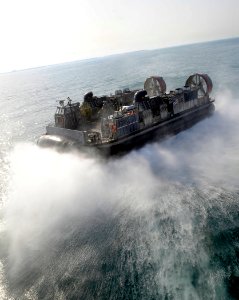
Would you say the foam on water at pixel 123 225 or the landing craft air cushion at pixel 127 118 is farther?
the landing craft air cushion at pixel 127 118

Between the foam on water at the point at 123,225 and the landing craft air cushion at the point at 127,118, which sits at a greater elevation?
the landing craft air cushion at the point at 127,118

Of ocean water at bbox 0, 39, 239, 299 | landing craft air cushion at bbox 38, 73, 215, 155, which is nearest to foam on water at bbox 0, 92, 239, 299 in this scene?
ocean water at bbox 0, 39, 239, 299

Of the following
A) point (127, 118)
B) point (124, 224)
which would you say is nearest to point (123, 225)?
point (124, 224)

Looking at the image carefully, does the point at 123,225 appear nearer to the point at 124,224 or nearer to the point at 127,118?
the point at 124,224

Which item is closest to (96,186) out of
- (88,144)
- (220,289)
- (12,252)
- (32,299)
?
(88,144)

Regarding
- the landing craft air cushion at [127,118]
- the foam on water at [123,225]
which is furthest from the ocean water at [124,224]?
the landing craft air cushion at [127,118]

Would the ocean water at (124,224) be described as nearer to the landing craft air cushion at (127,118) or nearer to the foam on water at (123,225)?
the foam on water at (123,225)

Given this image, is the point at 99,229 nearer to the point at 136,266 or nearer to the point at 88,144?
the point at 136,266

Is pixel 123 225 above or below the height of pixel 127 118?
below

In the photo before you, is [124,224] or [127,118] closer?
[124,224]
